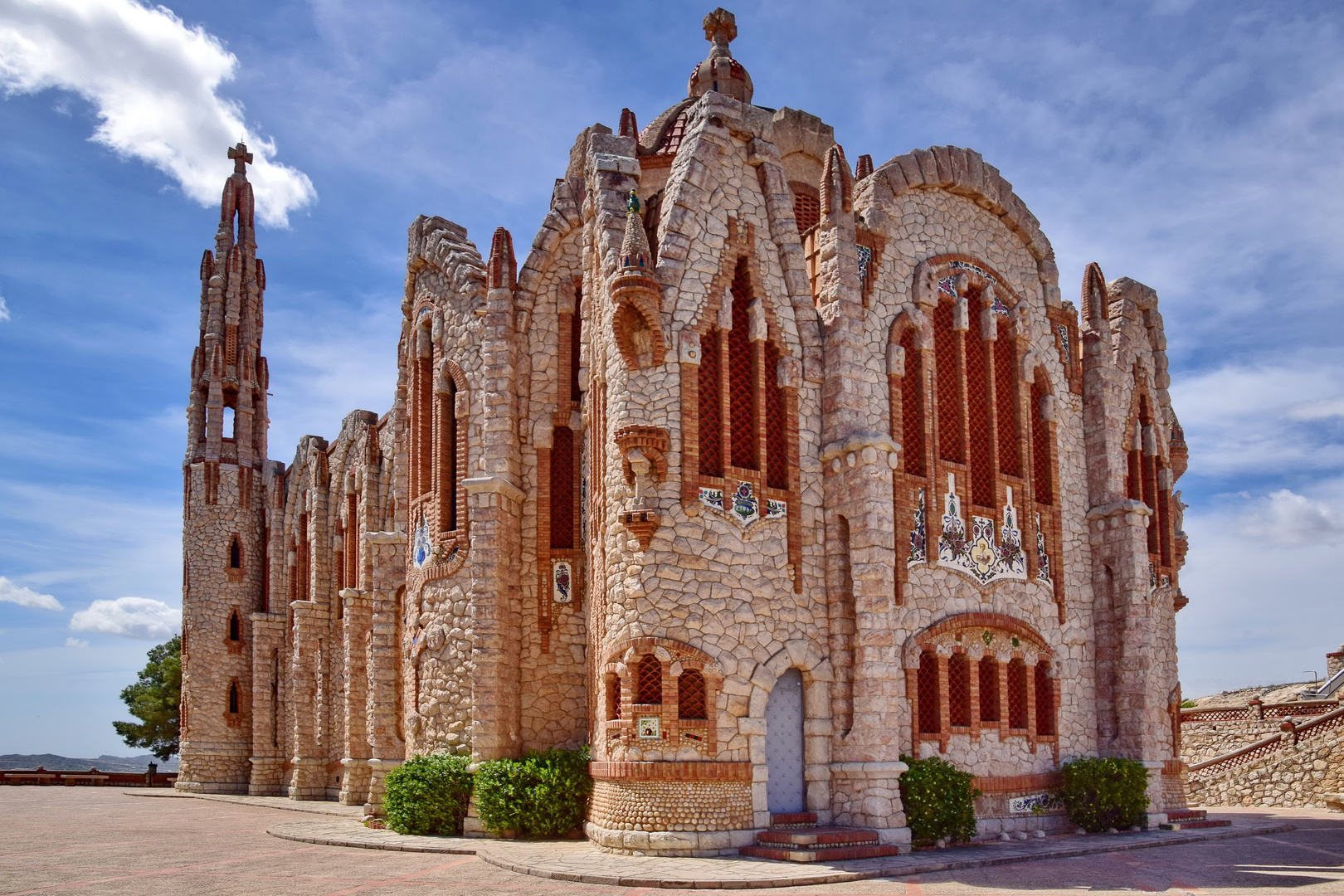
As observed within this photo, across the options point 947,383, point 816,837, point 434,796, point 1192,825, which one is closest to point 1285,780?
point 1192,825

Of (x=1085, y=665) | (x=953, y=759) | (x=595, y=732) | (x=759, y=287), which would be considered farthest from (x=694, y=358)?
(x=1085, y=665)

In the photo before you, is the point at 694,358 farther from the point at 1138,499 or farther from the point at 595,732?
the point at 1138,499

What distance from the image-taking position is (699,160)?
57.3 ft

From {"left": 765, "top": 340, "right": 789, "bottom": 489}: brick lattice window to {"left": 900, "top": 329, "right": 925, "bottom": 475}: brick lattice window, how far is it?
7.35 ft

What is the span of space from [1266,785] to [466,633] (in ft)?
65.3

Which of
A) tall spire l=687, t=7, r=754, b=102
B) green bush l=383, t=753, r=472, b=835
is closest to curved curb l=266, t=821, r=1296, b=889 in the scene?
green bush l=383, t=753, r=472, b=835

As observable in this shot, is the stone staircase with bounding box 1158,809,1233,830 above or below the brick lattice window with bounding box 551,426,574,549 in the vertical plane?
below

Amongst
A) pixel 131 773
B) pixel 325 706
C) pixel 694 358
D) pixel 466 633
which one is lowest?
pixel 131 773

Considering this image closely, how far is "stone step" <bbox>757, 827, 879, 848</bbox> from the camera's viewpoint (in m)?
15.0

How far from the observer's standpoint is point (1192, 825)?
20344mm

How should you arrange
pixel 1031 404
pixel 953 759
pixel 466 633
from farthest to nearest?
pixel 1031 404, pixel 466 633, pixel 953 759

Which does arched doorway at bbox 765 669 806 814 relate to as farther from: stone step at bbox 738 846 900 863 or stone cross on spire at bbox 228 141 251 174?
stone cross on spire at bbox 228 141 251 174

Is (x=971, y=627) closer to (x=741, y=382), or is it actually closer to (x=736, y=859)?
(x=741, y=382)

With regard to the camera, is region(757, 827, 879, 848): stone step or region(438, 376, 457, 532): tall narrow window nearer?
region(757, 827, 879, 848): stone step
